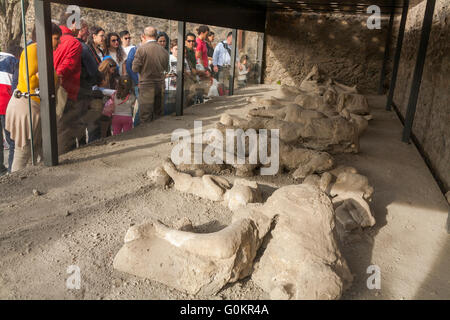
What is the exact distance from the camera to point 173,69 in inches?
267

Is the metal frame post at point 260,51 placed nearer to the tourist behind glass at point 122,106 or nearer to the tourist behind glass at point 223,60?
the tourist behind glass at point 223,60

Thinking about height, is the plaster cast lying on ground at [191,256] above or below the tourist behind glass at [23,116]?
below

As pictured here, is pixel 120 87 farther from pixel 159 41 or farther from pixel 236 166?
pixel 236 166

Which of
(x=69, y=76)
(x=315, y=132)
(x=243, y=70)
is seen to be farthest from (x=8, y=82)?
(x=243, y=70)

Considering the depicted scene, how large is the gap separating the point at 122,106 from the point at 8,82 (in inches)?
66.3

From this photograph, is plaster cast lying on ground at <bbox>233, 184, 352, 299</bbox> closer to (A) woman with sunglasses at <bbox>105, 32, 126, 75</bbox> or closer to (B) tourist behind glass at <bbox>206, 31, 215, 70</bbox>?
(A) woman with sunglasses at <bbox>105, 32, 126, 75</bbox>

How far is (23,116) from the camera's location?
13.1 ft

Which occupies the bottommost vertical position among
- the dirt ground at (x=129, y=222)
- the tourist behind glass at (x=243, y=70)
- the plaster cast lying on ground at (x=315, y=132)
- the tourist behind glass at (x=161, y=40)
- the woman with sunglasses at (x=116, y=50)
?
the dirt ground at (x=129, y=222)

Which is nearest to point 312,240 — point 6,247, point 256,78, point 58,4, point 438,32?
point 6,247

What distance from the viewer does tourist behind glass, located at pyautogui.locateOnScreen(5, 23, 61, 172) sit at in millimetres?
3920

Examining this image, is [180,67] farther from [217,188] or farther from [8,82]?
[217,188]

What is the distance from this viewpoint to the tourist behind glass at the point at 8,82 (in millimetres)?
3802

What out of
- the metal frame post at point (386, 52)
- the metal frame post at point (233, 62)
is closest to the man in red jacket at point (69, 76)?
the metal frame post at point (233, 62)

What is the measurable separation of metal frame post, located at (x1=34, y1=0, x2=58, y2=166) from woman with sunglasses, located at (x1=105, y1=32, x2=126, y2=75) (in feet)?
4.21
